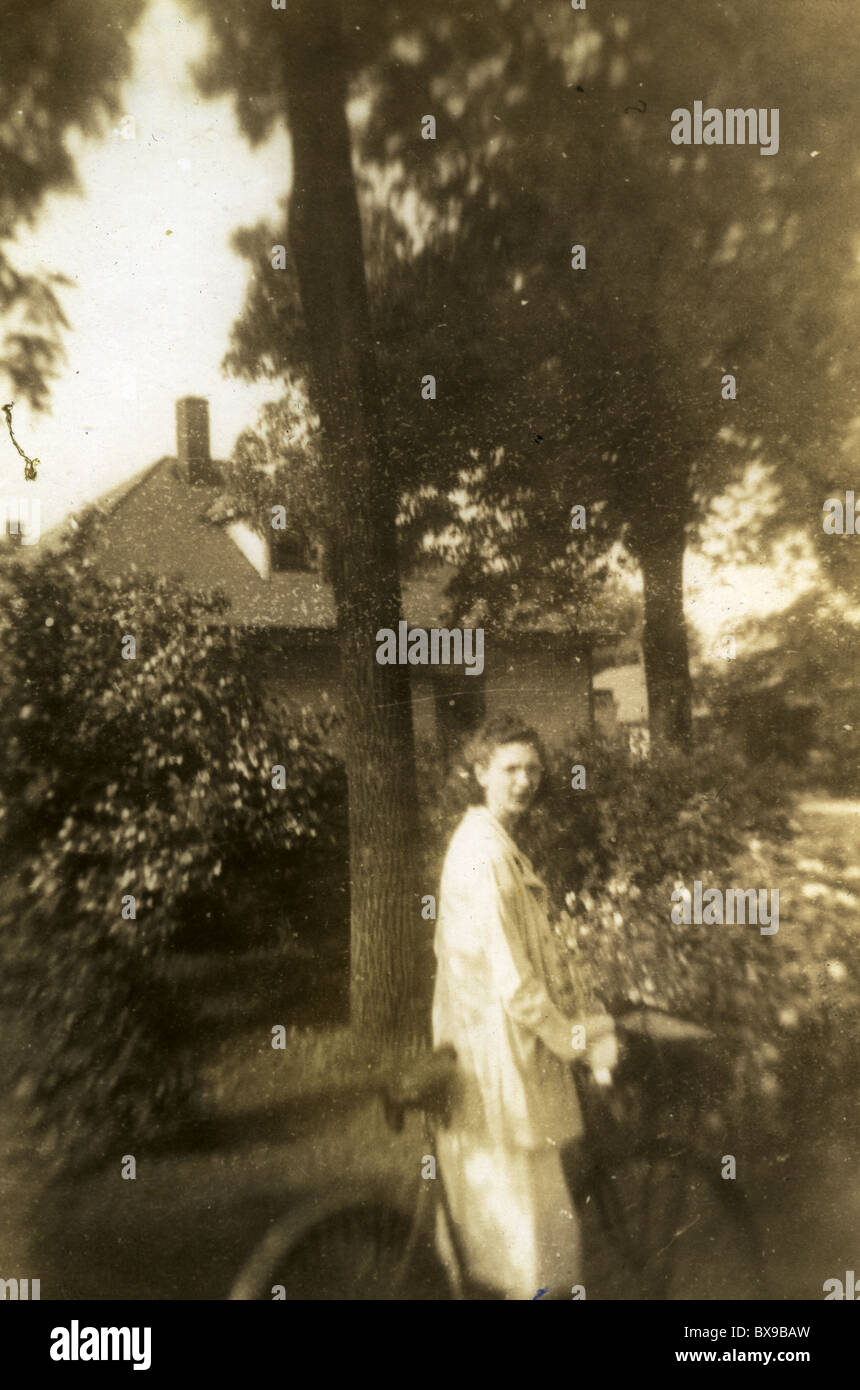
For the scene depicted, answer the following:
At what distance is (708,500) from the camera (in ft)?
8.12

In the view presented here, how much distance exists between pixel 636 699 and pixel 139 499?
1681 mm

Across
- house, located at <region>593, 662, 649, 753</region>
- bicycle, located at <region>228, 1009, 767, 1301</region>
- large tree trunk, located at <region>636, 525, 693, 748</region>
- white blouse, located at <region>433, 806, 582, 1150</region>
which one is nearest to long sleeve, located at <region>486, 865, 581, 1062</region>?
white blouse, located at <region>433, 806, 582, 1150</region>

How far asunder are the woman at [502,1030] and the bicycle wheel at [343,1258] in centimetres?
12

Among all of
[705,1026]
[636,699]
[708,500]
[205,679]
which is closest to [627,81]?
[708,500]

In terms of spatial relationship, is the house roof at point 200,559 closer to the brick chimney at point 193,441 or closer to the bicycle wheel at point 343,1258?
the brick chimney at point 193,441

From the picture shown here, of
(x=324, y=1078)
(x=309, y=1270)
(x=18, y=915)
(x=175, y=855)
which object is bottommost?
(x=309, y=1270)

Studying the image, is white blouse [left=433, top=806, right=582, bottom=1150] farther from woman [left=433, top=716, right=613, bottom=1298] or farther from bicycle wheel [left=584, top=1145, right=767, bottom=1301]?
bicycle wheel [left=584, top=1145, right=767, bottom=1301]

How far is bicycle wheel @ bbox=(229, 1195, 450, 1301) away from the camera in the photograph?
2.47 m

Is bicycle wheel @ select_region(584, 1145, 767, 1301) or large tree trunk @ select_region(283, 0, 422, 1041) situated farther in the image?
bicycle wheel @ select_region(584, 1145, 767, 1301)

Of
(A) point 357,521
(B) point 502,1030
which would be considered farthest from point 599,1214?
(A) point 357,521

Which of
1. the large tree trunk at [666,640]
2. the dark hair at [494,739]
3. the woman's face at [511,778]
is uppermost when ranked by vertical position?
the large tree trunk at [666,640]

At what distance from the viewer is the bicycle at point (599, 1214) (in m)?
2.47

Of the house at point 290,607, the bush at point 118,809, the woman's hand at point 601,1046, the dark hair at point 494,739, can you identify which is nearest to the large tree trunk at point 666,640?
the house at point 290,607

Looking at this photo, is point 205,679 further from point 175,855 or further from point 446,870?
point 446,870
